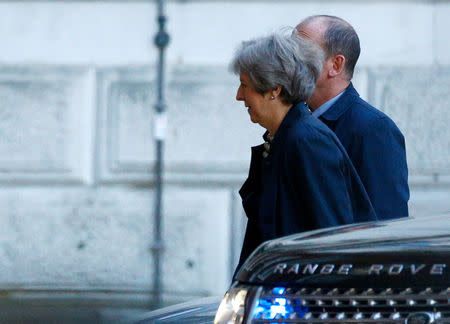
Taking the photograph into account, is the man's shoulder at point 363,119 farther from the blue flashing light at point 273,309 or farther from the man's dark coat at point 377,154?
the blue flashing light at point 273,309

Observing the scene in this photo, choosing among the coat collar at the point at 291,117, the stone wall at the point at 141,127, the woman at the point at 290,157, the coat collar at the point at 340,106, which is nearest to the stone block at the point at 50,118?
the stone wall at the point at 141,127

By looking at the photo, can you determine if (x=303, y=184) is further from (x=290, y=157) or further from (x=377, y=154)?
(x=377, y=154)

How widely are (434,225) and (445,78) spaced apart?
6.81m

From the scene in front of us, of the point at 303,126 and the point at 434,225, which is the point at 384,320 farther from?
the point at 303,126

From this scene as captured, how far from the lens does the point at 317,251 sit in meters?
2.82

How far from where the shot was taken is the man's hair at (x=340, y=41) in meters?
4.46

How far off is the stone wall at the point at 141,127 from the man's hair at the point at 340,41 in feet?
16.9

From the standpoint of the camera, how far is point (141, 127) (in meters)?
9.78

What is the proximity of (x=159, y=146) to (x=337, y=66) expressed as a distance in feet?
17.5

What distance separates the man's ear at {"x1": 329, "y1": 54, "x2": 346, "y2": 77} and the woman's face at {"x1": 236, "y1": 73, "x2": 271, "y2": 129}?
2.05 ft

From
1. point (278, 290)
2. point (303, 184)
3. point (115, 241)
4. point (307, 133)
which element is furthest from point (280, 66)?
point (115, 241)

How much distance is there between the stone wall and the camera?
971 cm

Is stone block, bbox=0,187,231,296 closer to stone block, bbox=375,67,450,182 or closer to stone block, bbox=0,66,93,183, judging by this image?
stone block, bbox=0,66,93,183

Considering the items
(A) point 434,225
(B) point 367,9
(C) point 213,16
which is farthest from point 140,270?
(A) point 434,225
